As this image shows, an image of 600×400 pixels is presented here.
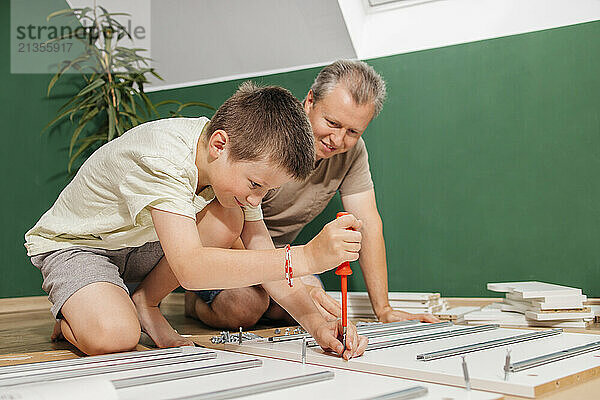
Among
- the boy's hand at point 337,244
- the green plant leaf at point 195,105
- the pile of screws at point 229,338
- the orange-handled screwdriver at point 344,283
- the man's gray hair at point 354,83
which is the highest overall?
the green plant leaf at point 195,105

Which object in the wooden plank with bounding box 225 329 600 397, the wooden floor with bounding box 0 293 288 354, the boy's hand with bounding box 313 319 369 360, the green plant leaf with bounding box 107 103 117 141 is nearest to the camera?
the wooden plank with bounding box 225 329 600 397

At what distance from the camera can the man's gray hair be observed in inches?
74.2

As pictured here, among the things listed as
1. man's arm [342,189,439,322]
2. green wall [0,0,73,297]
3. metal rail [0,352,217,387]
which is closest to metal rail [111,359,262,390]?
metal rail [0,352,217,387]

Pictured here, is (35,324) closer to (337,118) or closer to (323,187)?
(323,187)

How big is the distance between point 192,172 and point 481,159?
61.7 inches

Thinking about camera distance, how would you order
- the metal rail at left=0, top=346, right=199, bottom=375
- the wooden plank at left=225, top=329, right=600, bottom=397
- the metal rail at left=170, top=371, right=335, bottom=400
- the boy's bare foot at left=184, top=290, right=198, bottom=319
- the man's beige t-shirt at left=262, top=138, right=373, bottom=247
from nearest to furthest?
the metal rail at left=170, top=371, right=335, bottom=400
the wooden plank at left=225, top=329, right=600, bottom=397
the metal rail at left=0, top=346, right=199, bottom=375
the man's beige t-shirt at left=262, top=138, right=373, bottom=247
the boy's bare foot at left=184, top=290, right=198, bottom=319

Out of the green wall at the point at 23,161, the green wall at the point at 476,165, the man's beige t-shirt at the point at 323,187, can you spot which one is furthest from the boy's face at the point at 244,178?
the green wall at the point at 23,161

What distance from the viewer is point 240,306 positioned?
203cm

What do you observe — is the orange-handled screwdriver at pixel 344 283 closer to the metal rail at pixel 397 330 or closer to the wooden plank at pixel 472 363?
the wooden plank at pixel 472 363

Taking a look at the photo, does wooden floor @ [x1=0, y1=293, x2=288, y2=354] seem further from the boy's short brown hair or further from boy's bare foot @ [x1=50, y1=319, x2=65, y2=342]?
the boy's short brown hair

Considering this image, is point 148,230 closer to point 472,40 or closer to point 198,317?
point 198,317

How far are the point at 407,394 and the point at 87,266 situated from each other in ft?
3.08

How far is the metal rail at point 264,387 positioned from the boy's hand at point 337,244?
20cm

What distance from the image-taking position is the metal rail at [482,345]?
1.18 m
